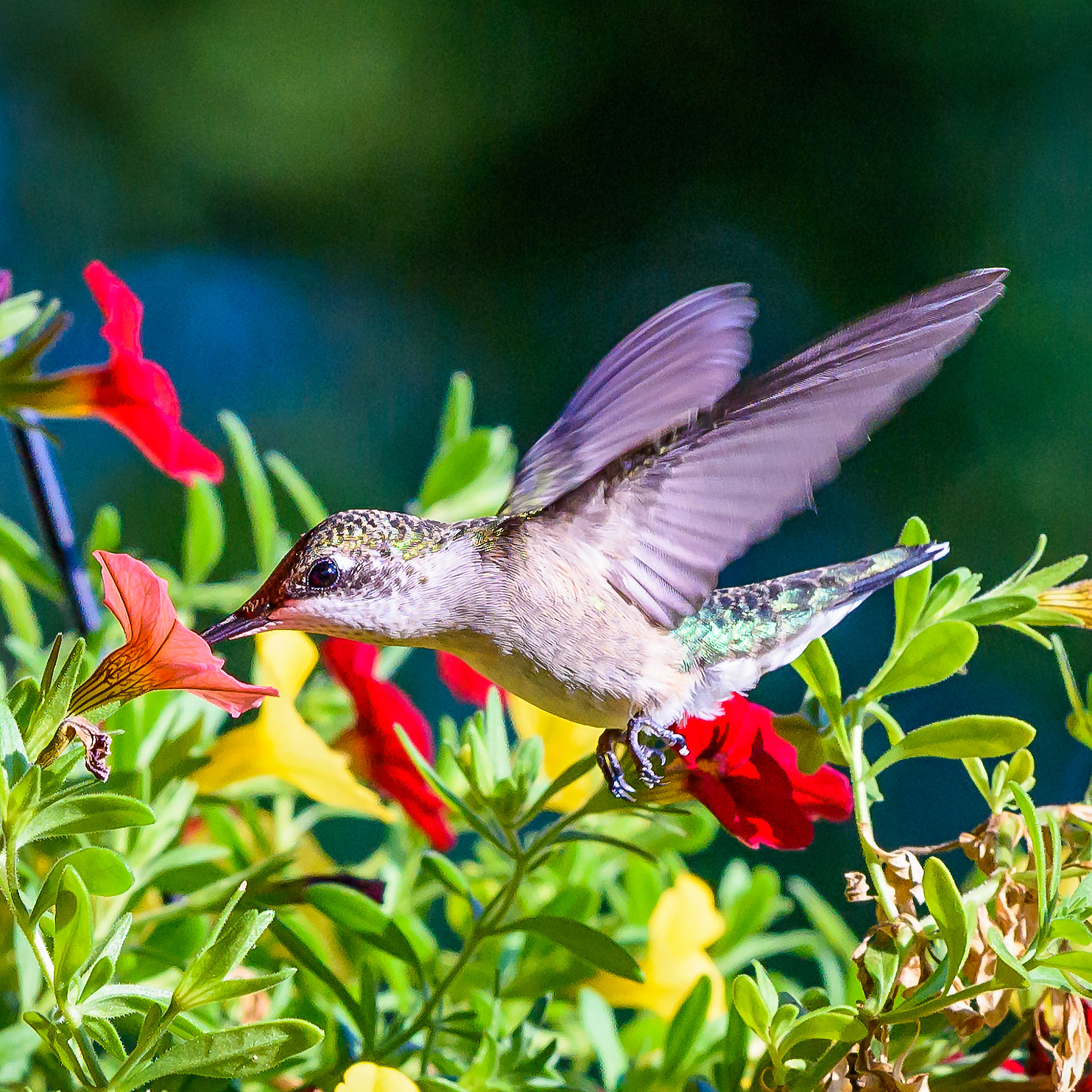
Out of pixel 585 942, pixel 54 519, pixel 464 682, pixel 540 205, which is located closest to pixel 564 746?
pixel 464 682

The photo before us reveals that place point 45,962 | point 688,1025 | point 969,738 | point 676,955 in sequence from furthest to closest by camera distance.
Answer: point 676,955 → point 688,1025 → point 969,738 → point 45,962

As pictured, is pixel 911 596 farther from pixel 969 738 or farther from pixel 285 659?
pixel 285 659

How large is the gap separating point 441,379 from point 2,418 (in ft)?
10.3

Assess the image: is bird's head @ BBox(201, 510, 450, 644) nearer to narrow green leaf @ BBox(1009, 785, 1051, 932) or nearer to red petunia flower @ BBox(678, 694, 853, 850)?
red petunia flower @ BBox(678, 694, 853, 850)

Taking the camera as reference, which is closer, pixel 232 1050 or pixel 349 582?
pixel 232 1050

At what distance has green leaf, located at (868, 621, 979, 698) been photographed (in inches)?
22.5

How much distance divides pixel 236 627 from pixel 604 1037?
31 cm

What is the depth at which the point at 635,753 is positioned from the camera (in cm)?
64

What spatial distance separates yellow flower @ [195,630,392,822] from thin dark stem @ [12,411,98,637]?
93 mm

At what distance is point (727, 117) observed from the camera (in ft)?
12.2

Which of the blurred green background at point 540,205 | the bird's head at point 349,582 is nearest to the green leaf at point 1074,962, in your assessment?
the bird's head at point 349,582

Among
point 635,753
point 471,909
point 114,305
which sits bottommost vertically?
point 471,909

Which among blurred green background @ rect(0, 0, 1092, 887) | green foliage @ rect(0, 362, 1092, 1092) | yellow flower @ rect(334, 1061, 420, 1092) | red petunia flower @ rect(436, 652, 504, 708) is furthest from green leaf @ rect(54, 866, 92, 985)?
blurred green background @ rect(0, 0, 1092, 887)

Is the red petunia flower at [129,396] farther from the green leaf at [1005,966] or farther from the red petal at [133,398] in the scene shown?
the green leaf at [1005,966]
